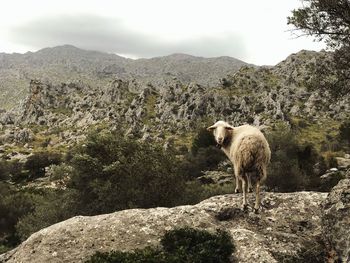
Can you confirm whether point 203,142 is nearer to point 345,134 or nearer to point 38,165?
point 345,134

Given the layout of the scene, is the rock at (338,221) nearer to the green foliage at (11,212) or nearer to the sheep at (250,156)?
the sheep at (250,156)

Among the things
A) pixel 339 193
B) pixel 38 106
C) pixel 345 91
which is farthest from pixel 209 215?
pixel 38 106

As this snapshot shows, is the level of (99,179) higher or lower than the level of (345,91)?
lower

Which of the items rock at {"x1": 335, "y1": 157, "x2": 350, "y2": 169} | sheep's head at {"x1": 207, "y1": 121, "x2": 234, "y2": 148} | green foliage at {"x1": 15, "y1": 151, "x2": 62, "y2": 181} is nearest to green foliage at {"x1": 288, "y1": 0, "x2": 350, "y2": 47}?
sheep's head at {"x1": 207, "y1": 121, "x2": 234, "y2": 148}

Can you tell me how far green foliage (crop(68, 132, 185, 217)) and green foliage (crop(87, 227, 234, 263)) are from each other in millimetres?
17831

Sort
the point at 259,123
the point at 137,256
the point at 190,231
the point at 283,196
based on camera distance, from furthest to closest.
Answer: the point at 259,123, the point at 283,196, the point at 190,231, the point at 137,256

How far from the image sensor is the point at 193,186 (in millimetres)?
39812

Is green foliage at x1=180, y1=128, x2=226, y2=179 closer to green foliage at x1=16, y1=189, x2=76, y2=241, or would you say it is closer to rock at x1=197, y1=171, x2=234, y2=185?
rock at x1=197, y1=171, x2=234, y2=185

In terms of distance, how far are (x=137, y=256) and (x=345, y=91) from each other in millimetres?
14196

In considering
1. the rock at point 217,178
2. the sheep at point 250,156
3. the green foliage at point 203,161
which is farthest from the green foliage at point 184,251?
the green foliage at point 203,161

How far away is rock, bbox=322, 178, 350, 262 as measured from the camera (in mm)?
12274

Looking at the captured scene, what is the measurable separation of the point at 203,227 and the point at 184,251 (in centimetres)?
189

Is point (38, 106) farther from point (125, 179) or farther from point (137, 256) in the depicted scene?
point (137, 256)

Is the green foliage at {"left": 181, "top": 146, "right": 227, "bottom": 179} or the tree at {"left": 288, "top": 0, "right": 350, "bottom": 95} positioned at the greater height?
the tree at {"left": 288, "top": 0, "right": 350, "bottom": 95}
